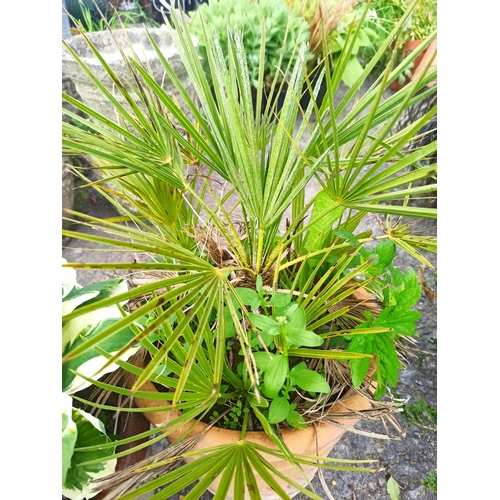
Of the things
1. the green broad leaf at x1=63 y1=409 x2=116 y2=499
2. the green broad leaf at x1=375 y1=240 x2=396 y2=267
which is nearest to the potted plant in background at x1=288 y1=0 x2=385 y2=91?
the green broad leaf at x1=375 y1=240 x2=396 y2=267

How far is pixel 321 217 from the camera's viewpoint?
57 cm

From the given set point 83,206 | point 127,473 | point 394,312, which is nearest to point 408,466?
point 394,312

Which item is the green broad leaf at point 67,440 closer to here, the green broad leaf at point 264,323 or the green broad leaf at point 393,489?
the green broad leaf at point 264,323

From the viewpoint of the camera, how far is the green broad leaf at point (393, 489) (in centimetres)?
84

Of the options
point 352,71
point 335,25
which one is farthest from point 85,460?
point 352,71

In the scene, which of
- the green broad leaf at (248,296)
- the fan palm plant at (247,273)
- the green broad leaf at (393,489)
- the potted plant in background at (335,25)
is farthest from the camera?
the potted plant in background at (335,25)

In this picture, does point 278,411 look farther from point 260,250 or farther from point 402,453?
point 402,453

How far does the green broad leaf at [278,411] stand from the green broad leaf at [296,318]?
109mm

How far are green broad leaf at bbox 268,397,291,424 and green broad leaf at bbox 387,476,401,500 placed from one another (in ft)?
1.62

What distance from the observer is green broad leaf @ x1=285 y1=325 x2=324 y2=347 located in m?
0.47

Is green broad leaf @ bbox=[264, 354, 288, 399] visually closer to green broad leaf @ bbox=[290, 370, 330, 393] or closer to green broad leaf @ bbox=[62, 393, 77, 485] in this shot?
green broad leaf @ bbox=[290, 370, 330, 393]

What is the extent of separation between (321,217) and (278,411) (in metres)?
0.26

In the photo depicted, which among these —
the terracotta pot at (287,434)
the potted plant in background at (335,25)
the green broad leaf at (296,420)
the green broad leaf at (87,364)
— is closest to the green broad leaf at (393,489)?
the terracotta pot at (287,434)
